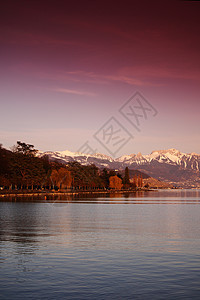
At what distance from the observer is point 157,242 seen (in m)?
37.6

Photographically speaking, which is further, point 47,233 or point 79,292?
point 47,233

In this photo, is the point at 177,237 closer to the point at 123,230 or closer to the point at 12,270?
the point at 123,230

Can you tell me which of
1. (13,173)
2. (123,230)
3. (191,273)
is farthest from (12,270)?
(13,173)

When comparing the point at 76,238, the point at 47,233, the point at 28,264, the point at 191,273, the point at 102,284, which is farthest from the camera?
the point at 47,233

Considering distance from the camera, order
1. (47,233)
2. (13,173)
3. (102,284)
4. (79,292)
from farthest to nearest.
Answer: (13,173) → (47,233) → (102,284) → (79,292)

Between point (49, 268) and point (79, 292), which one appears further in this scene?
point (49, 268)

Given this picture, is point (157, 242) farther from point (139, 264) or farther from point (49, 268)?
point (49, 268)

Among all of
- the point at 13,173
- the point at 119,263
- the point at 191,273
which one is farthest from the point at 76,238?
the point at 13,173

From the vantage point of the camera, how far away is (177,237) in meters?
41.6

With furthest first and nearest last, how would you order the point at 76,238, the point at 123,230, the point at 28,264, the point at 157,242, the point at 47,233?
1. the point at 123,230
2. the point at 47,233
3. the point at 76,238
4. the point at 157,242
5. the point at 28,264

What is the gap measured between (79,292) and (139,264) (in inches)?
309

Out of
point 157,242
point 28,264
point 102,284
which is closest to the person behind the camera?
point 102,284

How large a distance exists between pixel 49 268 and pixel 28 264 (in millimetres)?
2060

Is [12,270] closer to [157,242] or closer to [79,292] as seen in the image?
[79,292]
